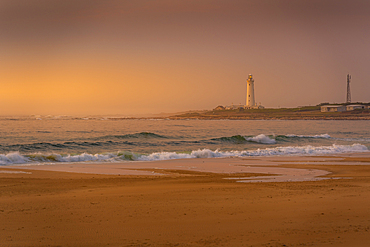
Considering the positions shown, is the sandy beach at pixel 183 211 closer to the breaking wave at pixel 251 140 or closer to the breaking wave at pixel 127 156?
the breaking wave at pixel 127 156

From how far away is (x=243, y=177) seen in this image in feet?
34.4

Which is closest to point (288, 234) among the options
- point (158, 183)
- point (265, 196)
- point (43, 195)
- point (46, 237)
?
point (265, 196)

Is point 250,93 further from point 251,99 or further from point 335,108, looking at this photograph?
point 335,108

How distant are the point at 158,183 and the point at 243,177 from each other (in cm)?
313

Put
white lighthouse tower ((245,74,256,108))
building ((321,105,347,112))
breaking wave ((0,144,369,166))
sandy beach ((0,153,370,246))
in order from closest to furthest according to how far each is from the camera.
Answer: sandy beach ((0,153,370,246)) → breaking wave ((0,144,369,166)) → building ((321,105,347,112)) → white lighthouse tower ((245,74,256,108))

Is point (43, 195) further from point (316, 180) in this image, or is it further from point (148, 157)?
point (148, 157)

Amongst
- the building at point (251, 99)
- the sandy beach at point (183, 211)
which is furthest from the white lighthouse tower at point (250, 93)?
the sandy beach at point (183, 211)

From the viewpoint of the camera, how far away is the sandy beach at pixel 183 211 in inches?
180

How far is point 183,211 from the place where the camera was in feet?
19.6

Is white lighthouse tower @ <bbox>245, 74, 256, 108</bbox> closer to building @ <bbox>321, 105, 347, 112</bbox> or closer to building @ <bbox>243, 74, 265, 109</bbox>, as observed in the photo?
building @ <bbox>243, 74, 265, 109</bbox>

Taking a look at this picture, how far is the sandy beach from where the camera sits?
457 centimetres

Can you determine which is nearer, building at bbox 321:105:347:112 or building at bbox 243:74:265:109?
building at bbox 321:105:347:112

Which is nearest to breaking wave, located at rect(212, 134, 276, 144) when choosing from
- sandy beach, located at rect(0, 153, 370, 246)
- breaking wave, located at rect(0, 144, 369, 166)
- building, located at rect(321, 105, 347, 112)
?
breaking wave, located at rect(0, 144, 369, 166)

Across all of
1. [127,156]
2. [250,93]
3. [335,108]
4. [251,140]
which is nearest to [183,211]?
[127,156]
